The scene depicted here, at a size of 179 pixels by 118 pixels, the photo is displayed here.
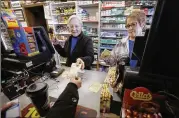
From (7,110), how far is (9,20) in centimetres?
80

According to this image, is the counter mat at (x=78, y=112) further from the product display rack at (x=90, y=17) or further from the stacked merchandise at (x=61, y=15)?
the stacked merchandise at (x=61, y=15)

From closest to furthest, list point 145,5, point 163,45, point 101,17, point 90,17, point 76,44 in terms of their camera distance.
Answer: point 163,45, point 76,44, point 145,5, point 101,17, point 90,17

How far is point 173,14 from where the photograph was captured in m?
0.51

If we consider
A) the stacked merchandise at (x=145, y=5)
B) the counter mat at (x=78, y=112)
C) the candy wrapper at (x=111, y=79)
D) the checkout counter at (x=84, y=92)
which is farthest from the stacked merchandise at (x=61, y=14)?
the counter mat at (x=78, y=112)

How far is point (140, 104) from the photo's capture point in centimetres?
63

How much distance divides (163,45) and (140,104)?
1.08ft

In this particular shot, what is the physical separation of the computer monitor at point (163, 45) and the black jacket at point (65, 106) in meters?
0.42

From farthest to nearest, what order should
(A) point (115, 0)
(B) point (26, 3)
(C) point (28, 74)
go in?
(B) point (26, 3) < (A) point (115, 0) < (C) point (28, 74)

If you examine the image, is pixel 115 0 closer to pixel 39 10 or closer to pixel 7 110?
pixel 39 10

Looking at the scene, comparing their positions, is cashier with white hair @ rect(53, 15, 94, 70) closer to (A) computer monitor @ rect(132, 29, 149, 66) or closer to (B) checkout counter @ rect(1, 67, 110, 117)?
(B) checkout counter @ rect(1, 67, 110, 117)

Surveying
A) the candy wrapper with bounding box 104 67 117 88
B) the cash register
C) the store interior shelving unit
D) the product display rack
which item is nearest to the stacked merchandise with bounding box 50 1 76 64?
the store interior shelving unit

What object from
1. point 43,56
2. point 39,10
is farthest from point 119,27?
point 39,10

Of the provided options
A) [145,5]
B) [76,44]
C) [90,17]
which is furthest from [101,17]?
[76,44]

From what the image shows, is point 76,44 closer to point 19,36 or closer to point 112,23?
point 19,36
